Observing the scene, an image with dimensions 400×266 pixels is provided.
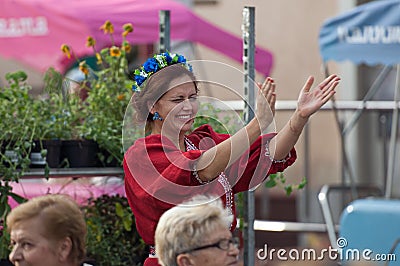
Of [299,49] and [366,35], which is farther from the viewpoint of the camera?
[299,49]

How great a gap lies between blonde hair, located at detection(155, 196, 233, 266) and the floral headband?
810mm

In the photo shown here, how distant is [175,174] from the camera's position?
3814mm

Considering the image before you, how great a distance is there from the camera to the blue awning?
7270 millimetres

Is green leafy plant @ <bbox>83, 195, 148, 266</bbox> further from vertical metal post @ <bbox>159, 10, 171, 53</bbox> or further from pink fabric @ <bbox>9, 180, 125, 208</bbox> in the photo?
vertical metal post @ <bbox>159, 10, 171, 53</bbox>

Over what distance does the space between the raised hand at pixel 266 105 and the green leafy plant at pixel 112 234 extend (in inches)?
65.6

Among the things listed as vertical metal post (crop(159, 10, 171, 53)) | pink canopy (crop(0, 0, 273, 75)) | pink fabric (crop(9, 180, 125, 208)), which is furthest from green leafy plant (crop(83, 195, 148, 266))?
pink canopy (crop(0, 0, 273, 75))

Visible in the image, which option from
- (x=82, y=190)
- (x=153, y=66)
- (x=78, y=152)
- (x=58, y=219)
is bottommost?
(x=82, y=190)

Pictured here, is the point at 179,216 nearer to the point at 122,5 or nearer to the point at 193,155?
the point at 193,155

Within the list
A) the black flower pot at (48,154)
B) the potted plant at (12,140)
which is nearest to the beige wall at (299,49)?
the potted plant at (12,140)

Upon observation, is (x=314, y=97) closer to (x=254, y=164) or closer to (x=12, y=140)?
(x=254, y=164)

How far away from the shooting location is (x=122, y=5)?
8.35 m

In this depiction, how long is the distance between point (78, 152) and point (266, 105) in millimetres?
1548

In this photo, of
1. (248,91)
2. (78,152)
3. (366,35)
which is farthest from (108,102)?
(366,35)

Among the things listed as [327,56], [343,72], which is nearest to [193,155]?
[327,56]
